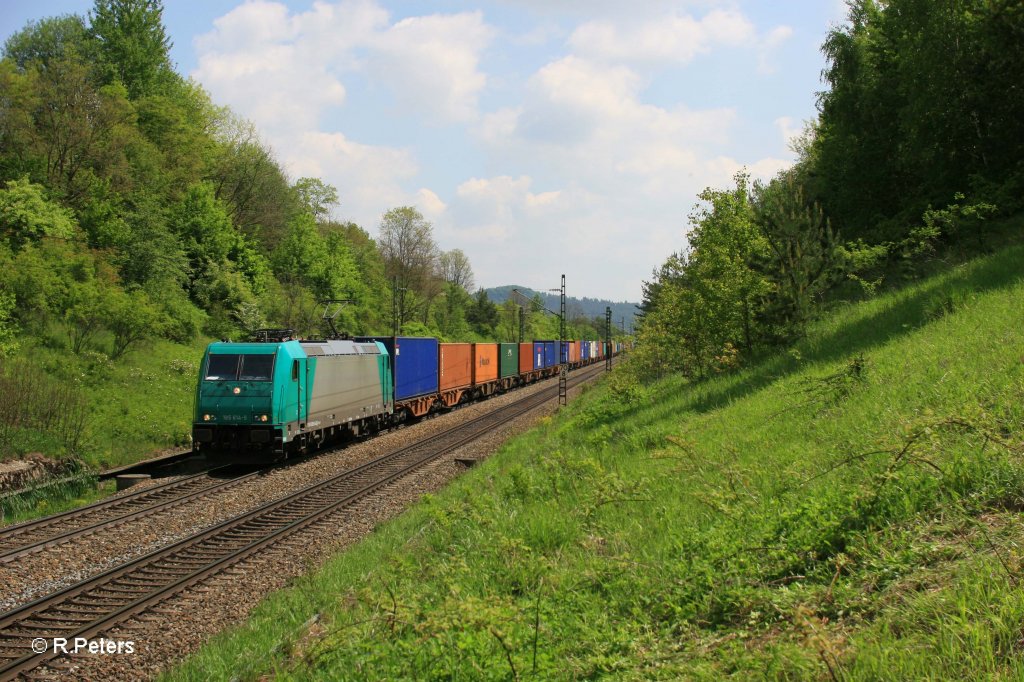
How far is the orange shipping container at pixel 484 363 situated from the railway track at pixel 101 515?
20513mm

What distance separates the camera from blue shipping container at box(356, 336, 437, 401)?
25234 mm

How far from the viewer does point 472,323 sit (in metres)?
86.5

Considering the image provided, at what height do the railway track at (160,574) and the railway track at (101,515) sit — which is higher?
the railway track at (101,515)

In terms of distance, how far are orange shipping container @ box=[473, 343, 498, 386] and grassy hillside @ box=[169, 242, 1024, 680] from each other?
25323 mm

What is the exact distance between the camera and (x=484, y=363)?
37.8 m

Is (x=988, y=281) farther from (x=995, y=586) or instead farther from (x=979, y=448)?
(x=995, y=586)

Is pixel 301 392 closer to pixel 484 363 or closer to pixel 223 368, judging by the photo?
pixel 223 368

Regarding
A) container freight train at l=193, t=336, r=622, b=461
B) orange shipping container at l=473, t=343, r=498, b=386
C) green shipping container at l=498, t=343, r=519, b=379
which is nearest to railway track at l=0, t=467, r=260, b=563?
container freight train at l=193, t=336, r=622, b=461

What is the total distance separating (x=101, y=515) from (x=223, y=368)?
18.2ft

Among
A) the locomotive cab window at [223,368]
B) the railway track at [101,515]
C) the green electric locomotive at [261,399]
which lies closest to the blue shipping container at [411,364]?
the green electric locomotive at [261,399]

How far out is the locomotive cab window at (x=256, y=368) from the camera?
17.2 meters

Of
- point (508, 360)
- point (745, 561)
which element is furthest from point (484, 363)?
point (745, 561)

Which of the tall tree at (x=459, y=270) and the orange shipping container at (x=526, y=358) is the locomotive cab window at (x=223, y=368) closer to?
the orange shipping container at (x=526, y=358)

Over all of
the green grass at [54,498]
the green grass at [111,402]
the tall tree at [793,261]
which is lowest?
the green grass at [54,498]
